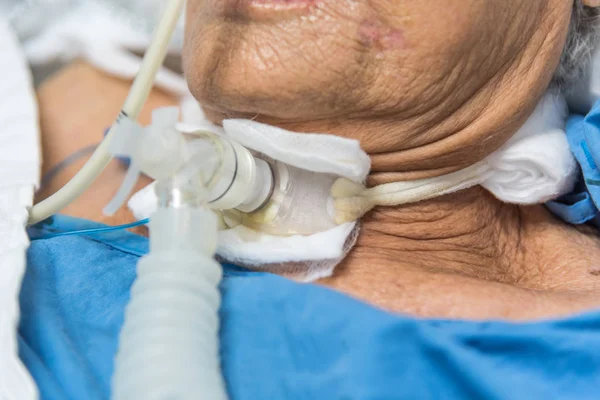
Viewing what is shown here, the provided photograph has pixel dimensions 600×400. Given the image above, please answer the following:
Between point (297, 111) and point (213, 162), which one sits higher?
point (297, 111)

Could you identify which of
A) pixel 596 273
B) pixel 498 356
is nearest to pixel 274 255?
pixel 498 356

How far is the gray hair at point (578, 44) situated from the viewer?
3.06 ft

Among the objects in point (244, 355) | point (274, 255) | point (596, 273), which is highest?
point (596, 273)

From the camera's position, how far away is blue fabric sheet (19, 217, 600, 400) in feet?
1.92

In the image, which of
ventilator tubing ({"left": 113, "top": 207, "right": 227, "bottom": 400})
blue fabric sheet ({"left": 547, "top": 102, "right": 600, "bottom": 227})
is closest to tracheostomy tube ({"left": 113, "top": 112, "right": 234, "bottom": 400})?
ventilator tubing ({"left": 113, "top": 207, "right": 227, "bottom": 400})

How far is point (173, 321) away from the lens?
540 mm

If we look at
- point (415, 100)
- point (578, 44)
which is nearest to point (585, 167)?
point (578, 44)

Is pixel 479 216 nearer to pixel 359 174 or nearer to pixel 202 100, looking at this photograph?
pixel 359 174

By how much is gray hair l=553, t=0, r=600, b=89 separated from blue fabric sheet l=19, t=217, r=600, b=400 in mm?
504

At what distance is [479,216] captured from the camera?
976 millimetres

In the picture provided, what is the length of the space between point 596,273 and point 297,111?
544 mm

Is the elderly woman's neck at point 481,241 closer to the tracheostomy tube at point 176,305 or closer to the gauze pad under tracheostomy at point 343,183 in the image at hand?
the gauze pad under tracheostomy at point 343,183

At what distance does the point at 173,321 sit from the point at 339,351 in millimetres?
182

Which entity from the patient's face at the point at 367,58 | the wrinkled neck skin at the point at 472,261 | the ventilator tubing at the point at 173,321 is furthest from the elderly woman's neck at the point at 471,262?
the ventilator tubing at the point at 173,321
